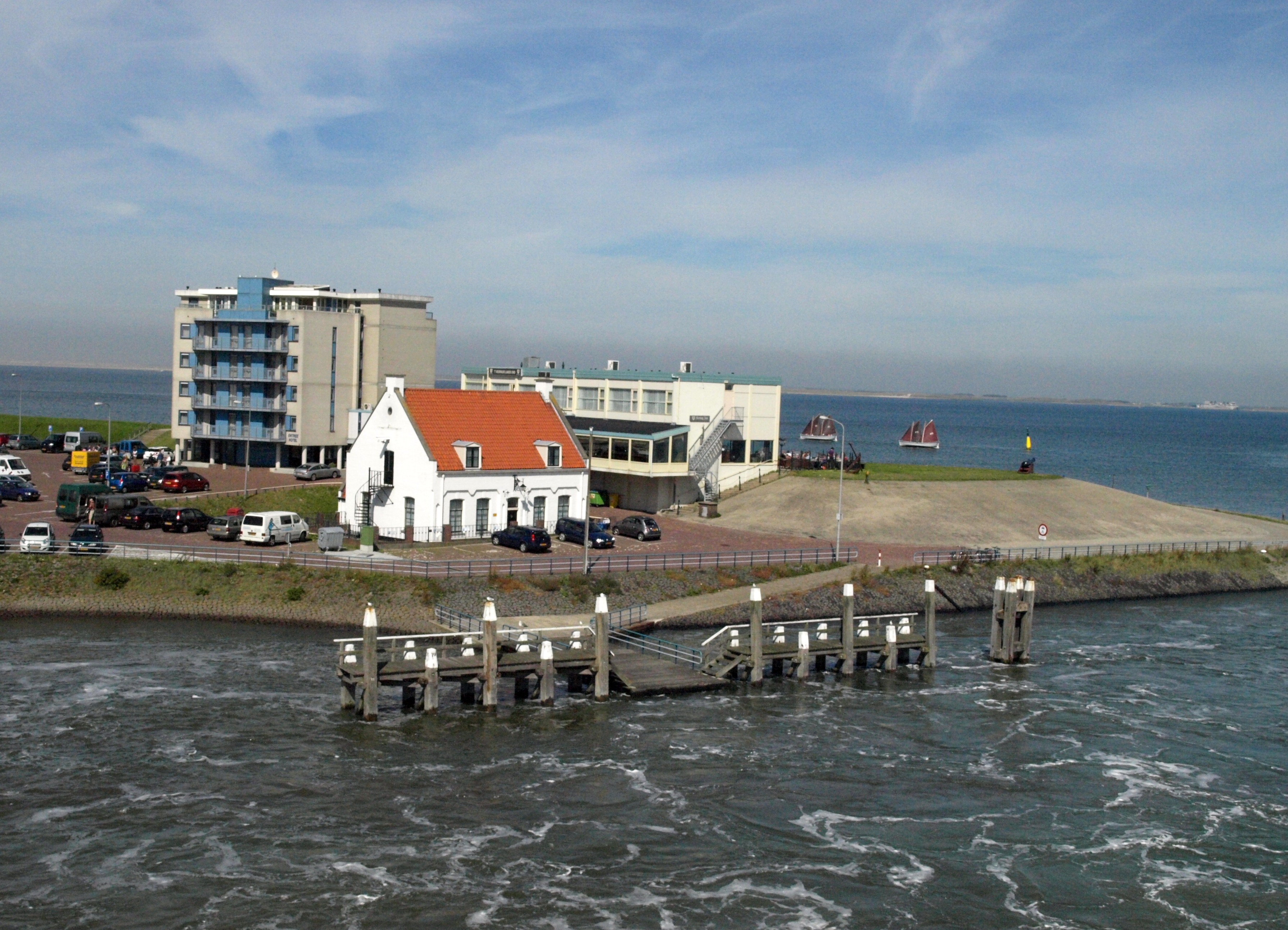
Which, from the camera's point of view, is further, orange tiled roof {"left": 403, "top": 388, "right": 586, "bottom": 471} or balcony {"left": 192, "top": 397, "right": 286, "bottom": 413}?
balcony {"left": 192, "top": 397, "right": 286, "bottom": 413}

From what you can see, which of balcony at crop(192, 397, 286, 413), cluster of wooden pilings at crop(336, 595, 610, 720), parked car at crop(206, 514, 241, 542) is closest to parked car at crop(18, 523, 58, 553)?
parked car at crop(206, 514, 241, 542)

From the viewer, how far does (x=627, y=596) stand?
56.9 meters

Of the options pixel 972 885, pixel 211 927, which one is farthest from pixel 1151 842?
pixel 211 927

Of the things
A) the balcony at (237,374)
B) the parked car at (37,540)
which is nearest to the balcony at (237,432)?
the balcony at (237,374)

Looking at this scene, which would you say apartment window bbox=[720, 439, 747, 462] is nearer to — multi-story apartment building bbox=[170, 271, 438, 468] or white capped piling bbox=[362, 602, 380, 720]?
multi-story apartment building bbox=[170, 271, 438, 468]

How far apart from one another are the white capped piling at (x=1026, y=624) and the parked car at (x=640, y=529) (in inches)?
908

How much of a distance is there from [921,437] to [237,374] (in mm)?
108480

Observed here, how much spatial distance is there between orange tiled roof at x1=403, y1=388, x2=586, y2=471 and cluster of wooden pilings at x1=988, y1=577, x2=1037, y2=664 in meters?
26.5

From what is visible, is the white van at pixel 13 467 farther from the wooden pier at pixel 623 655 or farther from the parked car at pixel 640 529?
the wooden pier at pixel 623 655

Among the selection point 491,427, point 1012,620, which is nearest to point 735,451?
point 491,427

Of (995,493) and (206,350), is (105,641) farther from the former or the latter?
(995,493)

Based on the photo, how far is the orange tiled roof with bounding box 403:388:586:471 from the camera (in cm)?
6488

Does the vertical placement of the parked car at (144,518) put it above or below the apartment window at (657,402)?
below

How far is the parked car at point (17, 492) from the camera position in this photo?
7262 centimetres
